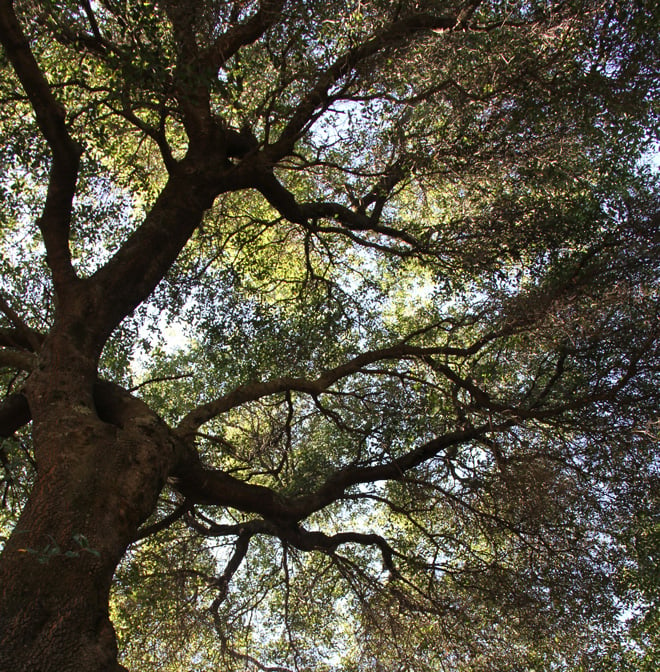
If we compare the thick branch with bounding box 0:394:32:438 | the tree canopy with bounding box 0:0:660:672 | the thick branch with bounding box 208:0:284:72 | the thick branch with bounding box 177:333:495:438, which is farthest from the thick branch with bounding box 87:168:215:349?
the thick branch with bounding box 208:0:284:72

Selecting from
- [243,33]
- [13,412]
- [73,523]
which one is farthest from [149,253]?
[73,523]

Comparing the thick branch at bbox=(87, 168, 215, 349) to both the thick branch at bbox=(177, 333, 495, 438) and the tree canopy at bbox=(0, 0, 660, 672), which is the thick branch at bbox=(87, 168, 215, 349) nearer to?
the tree canopy at bbox=(0, 0, 660, 672)

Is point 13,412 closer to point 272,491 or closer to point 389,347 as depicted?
point 272,491

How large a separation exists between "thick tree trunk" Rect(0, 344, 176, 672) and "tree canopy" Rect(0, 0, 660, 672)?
0.09ft

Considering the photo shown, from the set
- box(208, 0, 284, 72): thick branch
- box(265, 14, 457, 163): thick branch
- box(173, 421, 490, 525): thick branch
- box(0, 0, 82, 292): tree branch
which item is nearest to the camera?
box(0, 0, 82, 292): tree branch

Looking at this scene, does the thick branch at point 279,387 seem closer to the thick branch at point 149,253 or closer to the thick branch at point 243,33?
the thick branch at point 149,253

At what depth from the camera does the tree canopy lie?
5.88 meters

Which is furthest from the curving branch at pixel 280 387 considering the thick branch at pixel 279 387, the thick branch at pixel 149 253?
the thick branch at pixel 149 253

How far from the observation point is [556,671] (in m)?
8.02

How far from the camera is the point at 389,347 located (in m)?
8.53

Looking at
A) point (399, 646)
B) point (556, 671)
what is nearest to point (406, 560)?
point (399, 646)

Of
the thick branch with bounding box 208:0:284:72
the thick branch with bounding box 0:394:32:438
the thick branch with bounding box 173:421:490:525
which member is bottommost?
the thick branch with bounding box 0:394:32:438

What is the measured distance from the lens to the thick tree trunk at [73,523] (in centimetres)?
332

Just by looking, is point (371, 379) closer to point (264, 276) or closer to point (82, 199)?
point (264, 276)
